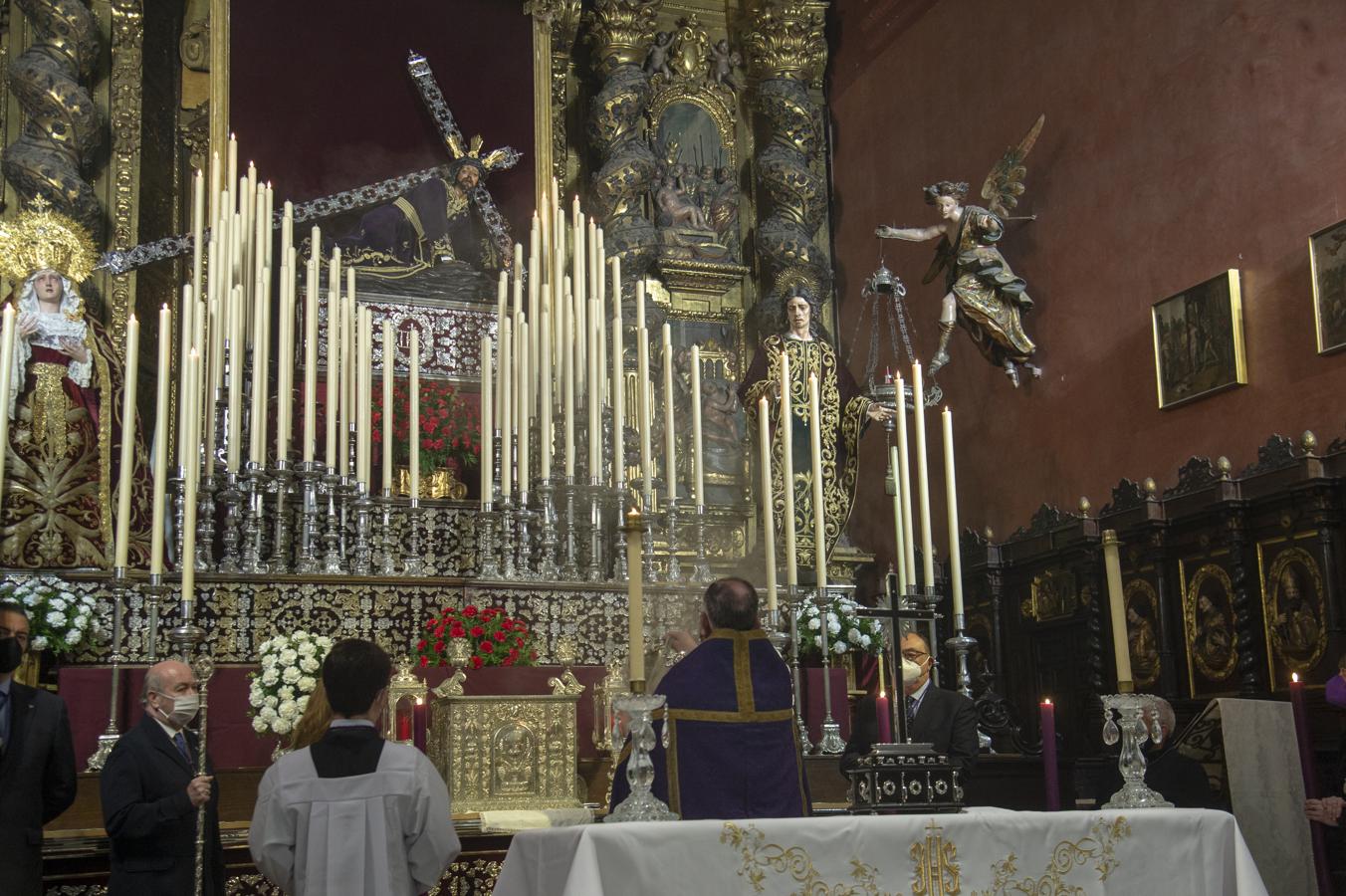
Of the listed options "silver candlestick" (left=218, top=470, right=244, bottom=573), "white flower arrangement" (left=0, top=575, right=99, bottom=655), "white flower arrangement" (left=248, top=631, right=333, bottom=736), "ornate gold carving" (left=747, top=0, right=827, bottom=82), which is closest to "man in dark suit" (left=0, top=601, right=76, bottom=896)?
"white flower arrangement" (left=248, top=631, right=333, bottom=736)

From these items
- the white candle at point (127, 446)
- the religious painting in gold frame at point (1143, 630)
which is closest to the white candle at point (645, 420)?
the white candle at point (127, 446)

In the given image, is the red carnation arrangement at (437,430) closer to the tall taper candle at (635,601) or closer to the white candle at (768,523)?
the white candle at (768,523)

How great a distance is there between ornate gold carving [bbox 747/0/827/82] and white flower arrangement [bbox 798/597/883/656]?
610 cm

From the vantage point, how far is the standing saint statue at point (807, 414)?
9.85 metres

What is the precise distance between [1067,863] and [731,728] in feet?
3.78

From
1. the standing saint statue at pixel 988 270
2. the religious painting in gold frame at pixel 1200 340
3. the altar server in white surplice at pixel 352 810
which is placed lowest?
the altar server in white surplice at pixel 352 810

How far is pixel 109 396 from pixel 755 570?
4.34 m

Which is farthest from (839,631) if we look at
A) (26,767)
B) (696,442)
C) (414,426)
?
(26,767)

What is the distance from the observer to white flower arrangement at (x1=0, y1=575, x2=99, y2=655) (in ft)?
23.2

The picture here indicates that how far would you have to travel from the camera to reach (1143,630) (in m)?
10.0

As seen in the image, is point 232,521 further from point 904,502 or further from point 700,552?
point 904,502

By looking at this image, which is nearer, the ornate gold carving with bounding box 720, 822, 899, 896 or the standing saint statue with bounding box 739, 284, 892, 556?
the ornate gold carving with bounding box 720, 822, 899, 896

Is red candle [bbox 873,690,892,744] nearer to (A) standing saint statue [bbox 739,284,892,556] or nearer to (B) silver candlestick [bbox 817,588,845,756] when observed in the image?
(B) silver candlestick [bbox 817,588,845,756]

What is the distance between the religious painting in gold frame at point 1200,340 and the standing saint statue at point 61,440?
661 cm
